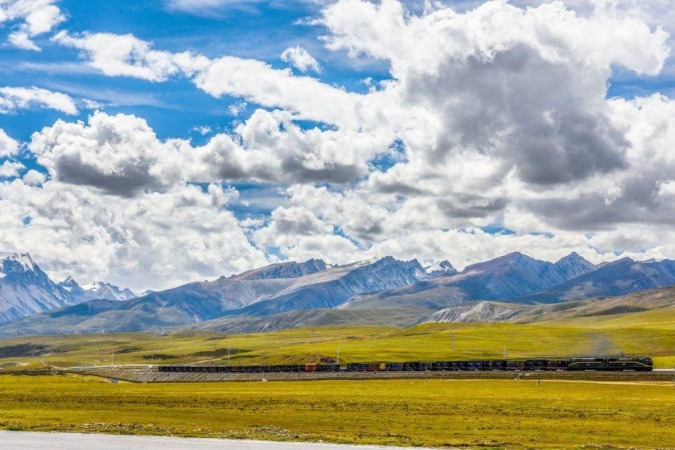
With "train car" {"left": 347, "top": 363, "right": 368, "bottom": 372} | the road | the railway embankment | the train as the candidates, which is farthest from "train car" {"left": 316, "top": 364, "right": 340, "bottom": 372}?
the road

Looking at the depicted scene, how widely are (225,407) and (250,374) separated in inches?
3866

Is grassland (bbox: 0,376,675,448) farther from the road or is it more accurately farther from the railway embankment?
the railway embankment

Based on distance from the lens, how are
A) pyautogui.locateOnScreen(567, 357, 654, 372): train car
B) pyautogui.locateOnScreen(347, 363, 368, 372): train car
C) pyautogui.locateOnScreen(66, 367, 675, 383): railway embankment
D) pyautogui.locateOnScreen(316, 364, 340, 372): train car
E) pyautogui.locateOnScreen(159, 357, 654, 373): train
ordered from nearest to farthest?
1. pyautogui.locateOnScreen(66, 367, 675, 383): railway embankment
2. pyautogui.locateOnScreen(567, 357, 654, 372): train car
3. pyautogui.locateOnScreen(159, 357, 654, 373): train
4. pyautogui.locateOnScreen(347, 363, 368, 372): train car
5. pyautogui.locateOnScreen(316, 364, 340, 372): train car

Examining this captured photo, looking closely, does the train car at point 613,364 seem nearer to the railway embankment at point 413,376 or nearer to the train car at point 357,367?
the railway embankment at point 413,376

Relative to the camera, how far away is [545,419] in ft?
236

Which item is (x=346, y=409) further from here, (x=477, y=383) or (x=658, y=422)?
(x=477, y=383)

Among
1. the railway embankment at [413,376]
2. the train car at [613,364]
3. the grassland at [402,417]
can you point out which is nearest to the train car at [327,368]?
the railway embankment at [413,376]

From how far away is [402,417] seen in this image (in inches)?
2953

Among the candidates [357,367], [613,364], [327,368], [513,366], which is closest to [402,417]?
[513,366]

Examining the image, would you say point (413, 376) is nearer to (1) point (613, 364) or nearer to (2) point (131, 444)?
(1) point (613, 364)

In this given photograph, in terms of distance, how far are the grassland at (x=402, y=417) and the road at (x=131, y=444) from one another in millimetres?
3592

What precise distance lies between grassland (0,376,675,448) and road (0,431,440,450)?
359 cm

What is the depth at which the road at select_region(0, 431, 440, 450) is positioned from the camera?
162 ft

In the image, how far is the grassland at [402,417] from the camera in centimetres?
5747
